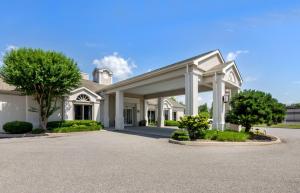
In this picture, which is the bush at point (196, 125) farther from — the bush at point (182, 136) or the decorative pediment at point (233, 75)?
the decorative pediment at point (233, 75)

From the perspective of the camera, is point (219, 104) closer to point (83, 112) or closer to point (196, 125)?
point (196, 125)

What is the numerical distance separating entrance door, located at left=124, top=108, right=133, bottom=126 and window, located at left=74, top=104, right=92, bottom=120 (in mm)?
4888

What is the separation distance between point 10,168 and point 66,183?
2691 mm

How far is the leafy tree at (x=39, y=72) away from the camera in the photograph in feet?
54.4

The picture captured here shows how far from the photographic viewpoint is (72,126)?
19.9 m

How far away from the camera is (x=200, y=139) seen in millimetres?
12766

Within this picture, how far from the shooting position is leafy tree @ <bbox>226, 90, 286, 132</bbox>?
13.8 meters

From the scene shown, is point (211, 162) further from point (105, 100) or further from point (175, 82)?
point (105, 100)

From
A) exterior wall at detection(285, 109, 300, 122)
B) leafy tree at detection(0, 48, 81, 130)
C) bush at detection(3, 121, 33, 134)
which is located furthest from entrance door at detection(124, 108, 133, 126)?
exterior wall at detection(285, 109, 300, 122)

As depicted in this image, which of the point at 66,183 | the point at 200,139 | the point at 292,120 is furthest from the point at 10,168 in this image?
the point at 292,120

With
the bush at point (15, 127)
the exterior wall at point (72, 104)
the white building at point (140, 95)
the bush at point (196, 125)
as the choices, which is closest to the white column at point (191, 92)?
the white building at point (140, 95)

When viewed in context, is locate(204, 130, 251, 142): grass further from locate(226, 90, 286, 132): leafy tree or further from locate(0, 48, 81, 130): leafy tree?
locate(0, 48, 81, 130): leafy tree

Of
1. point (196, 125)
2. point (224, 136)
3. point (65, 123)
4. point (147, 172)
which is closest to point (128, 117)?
point (65, 123)

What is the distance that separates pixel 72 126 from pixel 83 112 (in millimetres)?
3471
